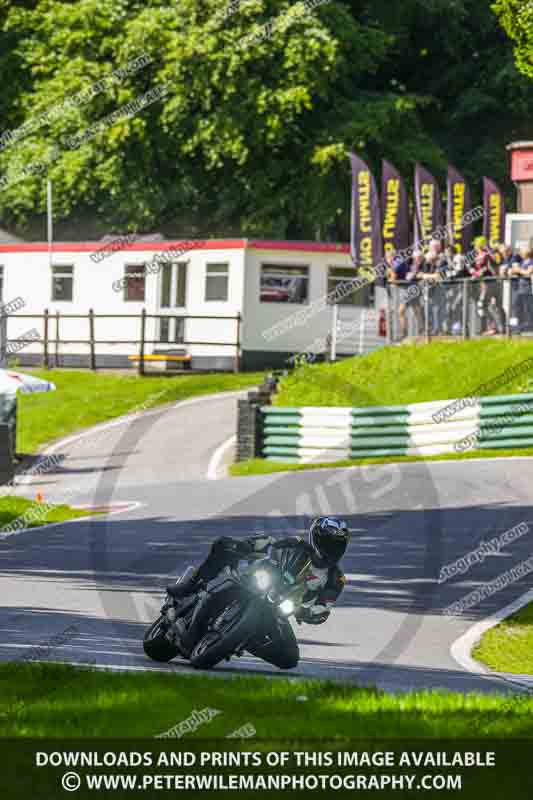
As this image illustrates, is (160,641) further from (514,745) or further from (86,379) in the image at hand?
(86,379)

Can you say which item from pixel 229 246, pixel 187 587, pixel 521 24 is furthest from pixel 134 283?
pixel 187 587

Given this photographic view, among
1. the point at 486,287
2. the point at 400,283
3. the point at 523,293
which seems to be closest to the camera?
the point at 523,293

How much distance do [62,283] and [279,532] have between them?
26552mm

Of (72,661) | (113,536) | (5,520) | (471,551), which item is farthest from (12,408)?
(72,661)

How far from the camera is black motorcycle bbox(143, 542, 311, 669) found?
31.5 feet

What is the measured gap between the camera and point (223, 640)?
32.2ft

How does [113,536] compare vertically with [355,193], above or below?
below

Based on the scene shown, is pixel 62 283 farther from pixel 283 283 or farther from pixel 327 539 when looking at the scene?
pixel 327 539

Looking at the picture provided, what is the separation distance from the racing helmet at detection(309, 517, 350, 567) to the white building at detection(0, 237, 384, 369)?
3156cm

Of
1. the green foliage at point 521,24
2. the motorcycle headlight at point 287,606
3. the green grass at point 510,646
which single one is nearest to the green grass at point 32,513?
the green grass at point 510,646

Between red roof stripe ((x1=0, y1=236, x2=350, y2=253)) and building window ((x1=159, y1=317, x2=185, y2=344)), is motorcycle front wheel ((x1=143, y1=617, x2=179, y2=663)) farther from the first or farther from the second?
building window ((x1=159, y1=317, x2=185, y2=344))

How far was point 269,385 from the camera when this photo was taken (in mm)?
32000

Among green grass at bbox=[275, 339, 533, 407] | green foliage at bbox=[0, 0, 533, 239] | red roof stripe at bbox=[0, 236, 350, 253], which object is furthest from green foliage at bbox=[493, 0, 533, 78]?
green foliage at bbox=[0, 0, 533, 239]

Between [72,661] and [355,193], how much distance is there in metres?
29.5
